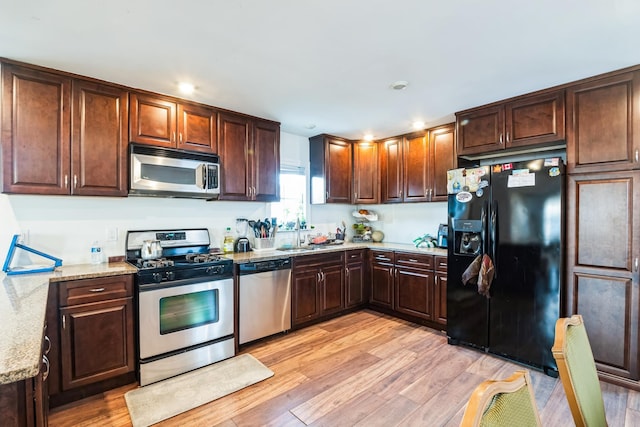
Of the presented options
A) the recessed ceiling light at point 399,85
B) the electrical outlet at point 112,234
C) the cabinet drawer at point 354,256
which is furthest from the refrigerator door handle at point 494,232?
the electrical outlet at point 112,234

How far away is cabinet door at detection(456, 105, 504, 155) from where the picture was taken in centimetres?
303

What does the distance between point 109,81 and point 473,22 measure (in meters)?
2.73

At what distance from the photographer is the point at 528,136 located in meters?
2.86

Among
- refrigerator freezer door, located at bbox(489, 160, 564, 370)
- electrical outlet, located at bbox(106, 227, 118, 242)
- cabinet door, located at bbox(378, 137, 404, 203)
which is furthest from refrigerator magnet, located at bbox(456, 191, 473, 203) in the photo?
electrical outlet, located at bbox(106, 227, 118, 242)

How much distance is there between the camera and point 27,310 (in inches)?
55.2

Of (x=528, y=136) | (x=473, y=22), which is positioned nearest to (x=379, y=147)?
(x=528, y=136)

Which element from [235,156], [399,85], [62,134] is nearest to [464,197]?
[399,85]

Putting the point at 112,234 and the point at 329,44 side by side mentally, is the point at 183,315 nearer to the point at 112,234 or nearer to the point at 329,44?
the point at 112,234

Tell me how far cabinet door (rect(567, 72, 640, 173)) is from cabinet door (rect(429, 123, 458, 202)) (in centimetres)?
116

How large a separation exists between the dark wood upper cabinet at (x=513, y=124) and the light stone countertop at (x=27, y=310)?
252 cm

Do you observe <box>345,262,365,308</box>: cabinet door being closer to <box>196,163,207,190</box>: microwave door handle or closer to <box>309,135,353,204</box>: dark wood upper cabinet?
<box>309,135,353,204</box>: dark wood upper cabinet

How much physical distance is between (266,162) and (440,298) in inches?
98.3

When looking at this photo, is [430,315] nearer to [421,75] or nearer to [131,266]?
[421,75]

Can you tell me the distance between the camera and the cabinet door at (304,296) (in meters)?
3.47
